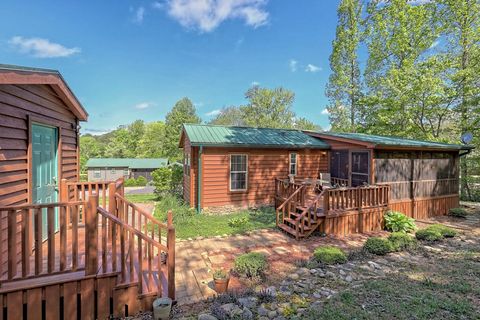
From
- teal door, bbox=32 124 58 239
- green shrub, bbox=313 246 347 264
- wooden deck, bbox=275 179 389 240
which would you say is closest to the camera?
teal door, bbox=32 124 58 239

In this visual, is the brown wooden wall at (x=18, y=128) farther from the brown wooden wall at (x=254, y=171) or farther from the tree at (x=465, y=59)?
the tree at (x=465, y=59)

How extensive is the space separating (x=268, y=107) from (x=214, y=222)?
25231mm

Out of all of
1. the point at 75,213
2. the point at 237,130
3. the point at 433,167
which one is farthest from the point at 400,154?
the point at 75,213

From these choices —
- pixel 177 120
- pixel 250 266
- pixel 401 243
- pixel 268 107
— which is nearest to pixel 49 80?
pixel 250 266

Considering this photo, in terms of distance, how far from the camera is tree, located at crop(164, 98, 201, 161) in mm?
29625

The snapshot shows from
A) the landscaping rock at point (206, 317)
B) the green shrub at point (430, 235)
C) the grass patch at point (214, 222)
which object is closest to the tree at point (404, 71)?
the green shrub at point (430, 235)

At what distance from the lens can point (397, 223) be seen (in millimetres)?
7234

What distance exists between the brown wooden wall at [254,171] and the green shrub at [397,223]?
154 inches

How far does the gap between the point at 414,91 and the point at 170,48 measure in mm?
15314

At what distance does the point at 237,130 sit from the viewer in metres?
11.0

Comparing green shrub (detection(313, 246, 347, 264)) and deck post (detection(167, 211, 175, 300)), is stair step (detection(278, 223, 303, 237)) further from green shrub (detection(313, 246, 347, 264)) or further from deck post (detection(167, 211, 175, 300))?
deck post (detection(167, 211, 175, 300))

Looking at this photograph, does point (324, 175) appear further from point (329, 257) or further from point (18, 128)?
point (18, 128)

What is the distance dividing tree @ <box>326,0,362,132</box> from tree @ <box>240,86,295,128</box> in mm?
11794

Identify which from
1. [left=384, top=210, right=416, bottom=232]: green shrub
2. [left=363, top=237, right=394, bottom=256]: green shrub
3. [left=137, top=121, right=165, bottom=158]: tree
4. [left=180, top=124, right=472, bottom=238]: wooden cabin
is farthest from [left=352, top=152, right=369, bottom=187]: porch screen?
[left=137, top=121, right=165, bottom=158]: tree
